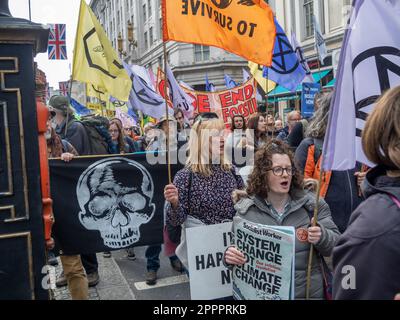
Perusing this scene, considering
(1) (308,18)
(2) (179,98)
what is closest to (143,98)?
(2) (179,98)

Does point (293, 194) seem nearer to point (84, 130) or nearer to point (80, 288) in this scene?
point (80, 288)

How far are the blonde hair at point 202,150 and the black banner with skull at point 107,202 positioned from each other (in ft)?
4.02

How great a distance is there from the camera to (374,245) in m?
1.43

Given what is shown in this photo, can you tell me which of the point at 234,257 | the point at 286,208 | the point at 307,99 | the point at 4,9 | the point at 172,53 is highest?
the point at 172,53

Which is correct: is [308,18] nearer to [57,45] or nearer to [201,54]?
[201,54]

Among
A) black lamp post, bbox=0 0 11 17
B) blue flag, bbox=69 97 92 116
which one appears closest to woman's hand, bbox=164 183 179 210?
black lamp post, bbox=0 0 11 17

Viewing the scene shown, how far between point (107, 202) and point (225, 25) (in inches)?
87.7

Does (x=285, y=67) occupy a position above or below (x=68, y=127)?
above

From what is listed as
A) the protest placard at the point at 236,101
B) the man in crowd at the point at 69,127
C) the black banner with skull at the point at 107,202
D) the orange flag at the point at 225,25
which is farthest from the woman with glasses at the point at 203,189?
the protest placard at the point at 236,101

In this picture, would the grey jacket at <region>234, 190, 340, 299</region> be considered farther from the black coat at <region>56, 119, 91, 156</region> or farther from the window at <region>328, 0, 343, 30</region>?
the window at <region>328, 0, 343, 30</region>

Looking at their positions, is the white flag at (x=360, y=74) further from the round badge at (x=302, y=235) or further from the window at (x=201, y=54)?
the window at (x=201, y=54)

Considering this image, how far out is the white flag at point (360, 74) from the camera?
2457mm

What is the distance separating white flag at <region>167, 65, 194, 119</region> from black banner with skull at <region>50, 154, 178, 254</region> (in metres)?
5.12

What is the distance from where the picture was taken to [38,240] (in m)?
2.87
